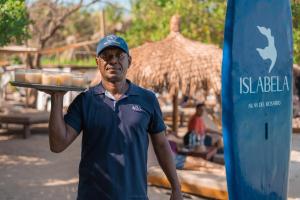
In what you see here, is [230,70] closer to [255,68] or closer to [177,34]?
[255,68]

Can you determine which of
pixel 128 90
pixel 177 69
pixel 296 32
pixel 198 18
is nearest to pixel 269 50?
pixel 128 90

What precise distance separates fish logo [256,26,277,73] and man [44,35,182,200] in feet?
5.11

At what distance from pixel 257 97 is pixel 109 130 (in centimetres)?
168

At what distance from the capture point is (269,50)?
12.7ft

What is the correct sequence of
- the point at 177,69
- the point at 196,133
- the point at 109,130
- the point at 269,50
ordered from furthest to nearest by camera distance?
the point at 177,69
the point at 196,133
the point at 269,50
the point at 109,130

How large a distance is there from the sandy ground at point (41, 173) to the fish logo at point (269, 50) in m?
2.48

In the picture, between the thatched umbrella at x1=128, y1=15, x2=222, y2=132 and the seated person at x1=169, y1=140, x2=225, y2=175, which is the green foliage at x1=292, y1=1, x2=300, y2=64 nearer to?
the thatched umbrella at x1=128, y1=15, x2=222, y2=132

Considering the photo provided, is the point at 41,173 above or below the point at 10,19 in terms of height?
below

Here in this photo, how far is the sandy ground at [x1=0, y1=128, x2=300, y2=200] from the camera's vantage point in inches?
250

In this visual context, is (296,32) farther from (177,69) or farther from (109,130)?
(109,130)

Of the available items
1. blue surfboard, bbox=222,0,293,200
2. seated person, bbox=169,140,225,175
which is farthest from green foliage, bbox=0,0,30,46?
blue surfboard, bbox=222,0,293,200

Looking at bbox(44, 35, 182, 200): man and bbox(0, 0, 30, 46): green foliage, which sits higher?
bbox(0, 0, 30, 46): green foliage

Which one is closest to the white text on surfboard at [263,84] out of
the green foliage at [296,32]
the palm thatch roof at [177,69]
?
the green foliage at [296,32]

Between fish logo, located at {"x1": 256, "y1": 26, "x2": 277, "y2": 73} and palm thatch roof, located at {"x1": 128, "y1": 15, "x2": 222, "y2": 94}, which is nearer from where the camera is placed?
fish logo, located at {"x1": 256, "y1": 26, "x2": 277, "y2": 73}
